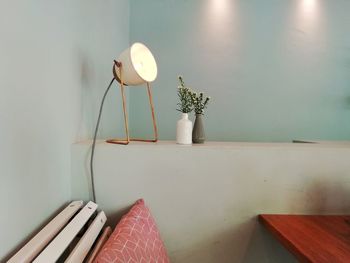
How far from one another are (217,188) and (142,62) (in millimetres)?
690

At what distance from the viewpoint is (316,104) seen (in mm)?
2814

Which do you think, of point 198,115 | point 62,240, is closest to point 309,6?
point 198,115

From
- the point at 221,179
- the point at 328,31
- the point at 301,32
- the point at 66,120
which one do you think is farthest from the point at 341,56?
the point at 66,120

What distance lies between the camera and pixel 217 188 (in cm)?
124

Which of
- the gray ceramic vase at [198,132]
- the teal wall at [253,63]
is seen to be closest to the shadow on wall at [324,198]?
the gray ceramic vase at [198,132]

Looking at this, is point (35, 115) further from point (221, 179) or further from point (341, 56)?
point (341, 56)

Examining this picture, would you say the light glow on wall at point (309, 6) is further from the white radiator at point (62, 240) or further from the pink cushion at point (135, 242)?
the white radiator at point (62, 240)

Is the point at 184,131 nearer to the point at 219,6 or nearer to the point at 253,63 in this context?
the point at 253,63

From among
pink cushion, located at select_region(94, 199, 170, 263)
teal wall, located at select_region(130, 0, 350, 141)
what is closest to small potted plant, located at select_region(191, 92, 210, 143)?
pink cushion, located at select_region(94, 199, 170, 263)

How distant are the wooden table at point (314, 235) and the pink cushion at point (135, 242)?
462 mm

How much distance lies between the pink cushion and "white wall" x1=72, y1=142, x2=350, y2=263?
13 cm

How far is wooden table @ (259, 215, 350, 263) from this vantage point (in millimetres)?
875

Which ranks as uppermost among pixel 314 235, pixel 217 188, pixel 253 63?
pixel 253 63

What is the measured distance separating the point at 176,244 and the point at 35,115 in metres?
0.81
